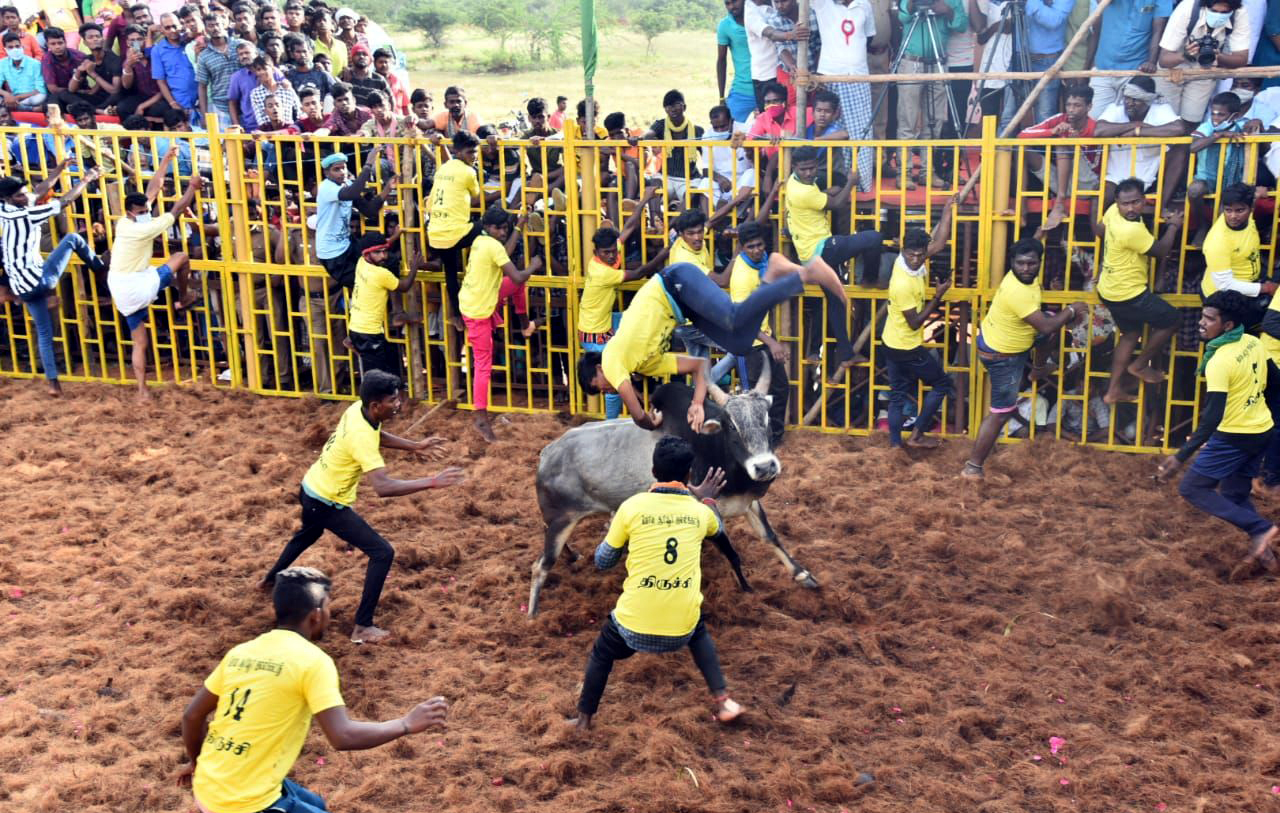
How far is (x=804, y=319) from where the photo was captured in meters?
11.5

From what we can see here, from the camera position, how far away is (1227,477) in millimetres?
8727

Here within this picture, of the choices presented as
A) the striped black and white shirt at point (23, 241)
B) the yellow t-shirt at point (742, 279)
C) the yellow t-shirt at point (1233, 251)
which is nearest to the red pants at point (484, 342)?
the yellow t-shirt at point (742, 279)

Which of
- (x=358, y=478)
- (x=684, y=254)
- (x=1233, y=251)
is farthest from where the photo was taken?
(x=684, y=254)

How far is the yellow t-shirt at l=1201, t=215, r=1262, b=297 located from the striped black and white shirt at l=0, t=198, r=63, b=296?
10.5m

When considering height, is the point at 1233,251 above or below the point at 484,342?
above

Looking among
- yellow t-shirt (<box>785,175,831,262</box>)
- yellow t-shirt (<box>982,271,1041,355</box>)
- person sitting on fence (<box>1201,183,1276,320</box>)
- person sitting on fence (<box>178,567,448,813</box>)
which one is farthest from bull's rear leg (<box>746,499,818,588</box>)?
person sitting on fence (<box>1201,183,1276,320</box>)

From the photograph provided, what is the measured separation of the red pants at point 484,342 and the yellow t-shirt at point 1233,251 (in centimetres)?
563

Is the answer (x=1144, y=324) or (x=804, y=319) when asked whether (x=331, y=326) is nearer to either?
(x=804, y=319)

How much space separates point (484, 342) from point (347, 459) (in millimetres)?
3869

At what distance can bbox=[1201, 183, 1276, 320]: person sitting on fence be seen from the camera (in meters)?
9.39

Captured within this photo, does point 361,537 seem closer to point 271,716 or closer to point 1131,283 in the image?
point 271,716

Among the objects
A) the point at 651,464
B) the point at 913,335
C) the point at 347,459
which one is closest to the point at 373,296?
the point at 347,459

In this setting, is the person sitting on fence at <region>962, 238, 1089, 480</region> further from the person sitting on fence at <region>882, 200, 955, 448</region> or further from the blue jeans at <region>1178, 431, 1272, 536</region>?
the blue jeans at <region>1178, 431, 1272, 536</region>

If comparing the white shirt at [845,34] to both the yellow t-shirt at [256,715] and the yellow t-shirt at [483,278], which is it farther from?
the yellow t-shirt at [256,715]
